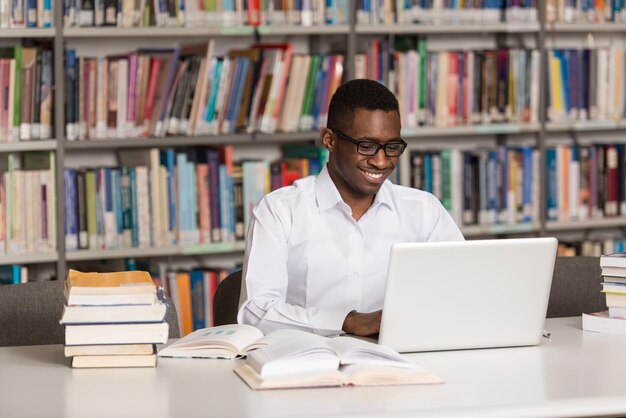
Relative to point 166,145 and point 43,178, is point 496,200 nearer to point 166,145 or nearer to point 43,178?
point 166,145

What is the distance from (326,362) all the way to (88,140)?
6.41 ft

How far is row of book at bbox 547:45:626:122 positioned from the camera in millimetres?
4258

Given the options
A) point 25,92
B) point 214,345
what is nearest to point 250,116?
point 25,92

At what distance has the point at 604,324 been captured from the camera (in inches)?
91.7

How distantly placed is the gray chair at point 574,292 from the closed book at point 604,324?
430mm

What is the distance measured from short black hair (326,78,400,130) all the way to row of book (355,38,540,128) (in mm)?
1367

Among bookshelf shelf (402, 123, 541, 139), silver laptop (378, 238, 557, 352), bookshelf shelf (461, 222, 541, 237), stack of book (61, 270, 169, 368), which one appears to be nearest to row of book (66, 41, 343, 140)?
bookshelf shelf (402, 123, 541, 139)

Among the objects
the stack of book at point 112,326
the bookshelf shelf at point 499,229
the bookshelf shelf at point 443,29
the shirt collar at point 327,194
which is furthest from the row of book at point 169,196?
the stack of book at point 112,326

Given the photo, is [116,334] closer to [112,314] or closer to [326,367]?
[112,314]

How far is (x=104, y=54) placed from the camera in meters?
3.92

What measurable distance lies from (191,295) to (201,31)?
2.93 ft

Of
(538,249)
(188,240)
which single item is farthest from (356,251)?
(188,240)

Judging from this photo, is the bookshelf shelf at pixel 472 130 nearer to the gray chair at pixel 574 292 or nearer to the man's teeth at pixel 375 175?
the gray chair at pixel 574 292

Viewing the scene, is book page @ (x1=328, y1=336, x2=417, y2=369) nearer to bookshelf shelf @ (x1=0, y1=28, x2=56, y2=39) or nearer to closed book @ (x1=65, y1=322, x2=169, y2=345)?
closed book @ (x1=65, y1=322, x2=169, y2=345)
